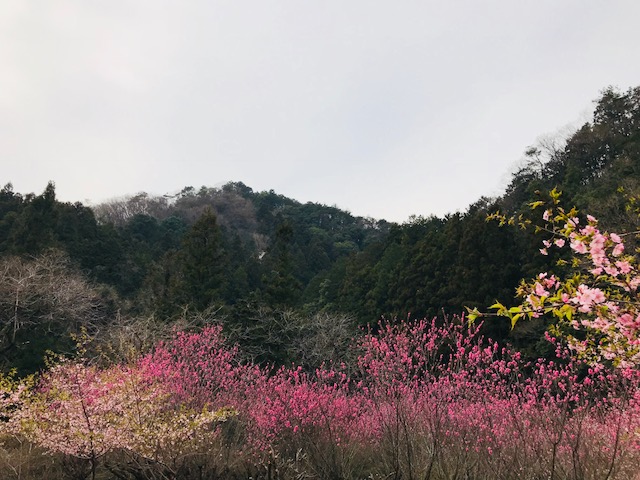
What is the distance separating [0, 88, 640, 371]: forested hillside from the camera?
16.5 metres

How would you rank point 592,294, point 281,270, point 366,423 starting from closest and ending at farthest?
point 592,294 → point 366,423 → point 281,270

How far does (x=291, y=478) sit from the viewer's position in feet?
21.4

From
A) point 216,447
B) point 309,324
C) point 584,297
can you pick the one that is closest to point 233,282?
point 309,324

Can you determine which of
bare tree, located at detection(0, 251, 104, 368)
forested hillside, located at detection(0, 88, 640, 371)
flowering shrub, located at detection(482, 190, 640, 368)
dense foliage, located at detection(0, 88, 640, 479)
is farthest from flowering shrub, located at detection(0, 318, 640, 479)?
bare tree, located at detection(0, 251, 104, 368)

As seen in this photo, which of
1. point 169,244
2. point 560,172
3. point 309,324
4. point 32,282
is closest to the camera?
point 32,282

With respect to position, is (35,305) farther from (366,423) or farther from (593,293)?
(593,293)

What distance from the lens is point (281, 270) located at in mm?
24594

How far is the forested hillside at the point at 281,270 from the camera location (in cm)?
1653

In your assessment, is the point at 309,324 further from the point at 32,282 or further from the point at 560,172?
the point at 560,172

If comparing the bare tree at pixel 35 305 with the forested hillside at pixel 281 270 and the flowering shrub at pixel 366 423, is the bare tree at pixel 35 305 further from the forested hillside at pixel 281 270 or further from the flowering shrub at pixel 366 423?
the flowering shrub at pixel 366 423

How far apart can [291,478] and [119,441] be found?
2471mm

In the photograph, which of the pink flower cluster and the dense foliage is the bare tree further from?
the pink flower cluster

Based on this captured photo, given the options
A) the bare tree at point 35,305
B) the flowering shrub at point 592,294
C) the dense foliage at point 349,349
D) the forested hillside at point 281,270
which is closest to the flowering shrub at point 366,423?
the dense foliage at point 349,349

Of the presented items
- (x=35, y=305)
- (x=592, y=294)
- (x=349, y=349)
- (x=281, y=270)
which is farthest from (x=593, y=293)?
(x=281, y=270)
